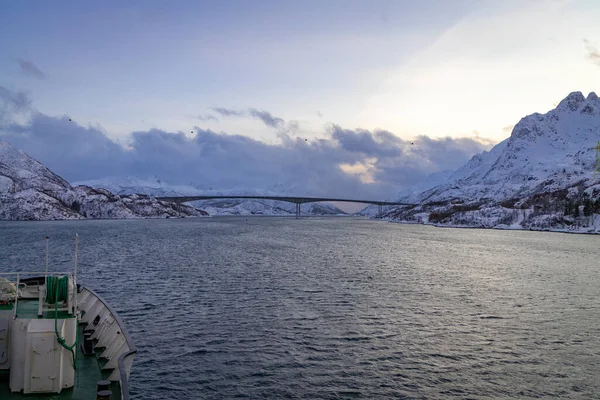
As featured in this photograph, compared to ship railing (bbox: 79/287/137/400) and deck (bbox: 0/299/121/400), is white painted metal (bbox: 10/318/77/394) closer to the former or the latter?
deck (bbox: 0/299/121/400)

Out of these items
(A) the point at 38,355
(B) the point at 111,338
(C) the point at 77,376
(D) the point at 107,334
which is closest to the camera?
(A) the point at 38,355

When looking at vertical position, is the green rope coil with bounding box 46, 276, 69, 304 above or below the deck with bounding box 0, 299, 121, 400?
above

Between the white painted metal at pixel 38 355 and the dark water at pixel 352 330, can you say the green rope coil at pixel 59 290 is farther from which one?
the dark water at pixel 352 330

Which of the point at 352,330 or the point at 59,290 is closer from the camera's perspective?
the point at 59,290

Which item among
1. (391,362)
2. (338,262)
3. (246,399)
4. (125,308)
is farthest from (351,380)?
(338,262)

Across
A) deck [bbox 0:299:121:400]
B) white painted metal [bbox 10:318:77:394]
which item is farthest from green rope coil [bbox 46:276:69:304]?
white painted metal [bbox 10:318:77:394]

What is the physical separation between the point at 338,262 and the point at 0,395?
227 feet

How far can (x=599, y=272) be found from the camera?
7612cm

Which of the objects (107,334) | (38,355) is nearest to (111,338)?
(107,334)

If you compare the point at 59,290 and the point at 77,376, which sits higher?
the point at 59,290

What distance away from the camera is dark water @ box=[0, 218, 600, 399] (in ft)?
85.4

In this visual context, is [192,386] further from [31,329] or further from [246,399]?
[31,329]

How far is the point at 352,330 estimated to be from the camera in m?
36.9

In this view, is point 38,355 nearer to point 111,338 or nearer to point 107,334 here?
point 111,338
